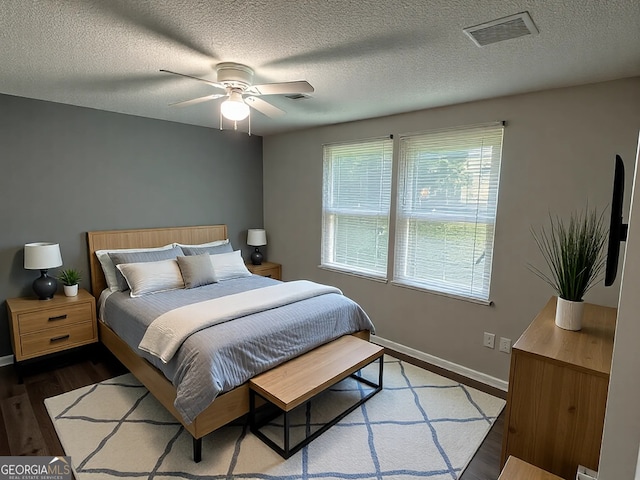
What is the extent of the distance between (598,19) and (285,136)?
3304 mm

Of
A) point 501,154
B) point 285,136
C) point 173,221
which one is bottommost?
point 173,221

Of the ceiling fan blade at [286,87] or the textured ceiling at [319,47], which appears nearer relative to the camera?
the textured ceiling at [319,47]

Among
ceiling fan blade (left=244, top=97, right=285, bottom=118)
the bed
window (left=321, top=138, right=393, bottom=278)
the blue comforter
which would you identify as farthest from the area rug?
ceiling fan blade (left=244, top=97, right=285, bottom=118)

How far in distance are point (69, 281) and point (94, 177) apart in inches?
39.9

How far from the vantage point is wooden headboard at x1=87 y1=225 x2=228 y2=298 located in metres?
3.37

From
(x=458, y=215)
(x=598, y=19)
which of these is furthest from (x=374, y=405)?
(x=598, y=19)

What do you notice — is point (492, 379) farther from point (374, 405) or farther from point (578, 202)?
point (578, 202)

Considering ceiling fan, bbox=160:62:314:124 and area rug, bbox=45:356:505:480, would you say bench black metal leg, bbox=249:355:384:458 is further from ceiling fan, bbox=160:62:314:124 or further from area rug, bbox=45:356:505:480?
ceiling fan, bbox=160:62:314:124

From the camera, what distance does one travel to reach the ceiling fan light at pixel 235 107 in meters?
2.16

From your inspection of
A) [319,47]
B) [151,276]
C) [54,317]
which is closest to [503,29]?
[319,47]

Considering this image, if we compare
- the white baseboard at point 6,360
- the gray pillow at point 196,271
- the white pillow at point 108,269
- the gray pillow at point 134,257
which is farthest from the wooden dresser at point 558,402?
the white baseboard at point 6,360

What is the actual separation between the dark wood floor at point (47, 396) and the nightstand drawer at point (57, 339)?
0.75 ft

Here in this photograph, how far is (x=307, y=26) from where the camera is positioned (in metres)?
1.64

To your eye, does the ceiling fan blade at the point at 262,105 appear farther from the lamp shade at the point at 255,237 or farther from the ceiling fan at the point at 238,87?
the lamp shade at the point at 255,237
